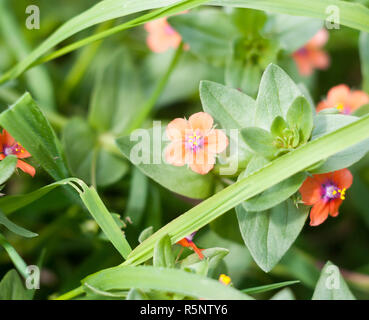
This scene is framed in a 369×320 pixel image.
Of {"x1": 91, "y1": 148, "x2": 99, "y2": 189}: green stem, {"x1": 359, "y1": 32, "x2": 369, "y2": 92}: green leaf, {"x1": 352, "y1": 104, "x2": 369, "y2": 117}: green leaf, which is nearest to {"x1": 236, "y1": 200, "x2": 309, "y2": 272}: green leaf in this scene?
{"x1": 352, "y1": 104, "x2": 369, "y2": 117}: green leaf

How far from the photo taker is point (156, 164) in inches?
38.9

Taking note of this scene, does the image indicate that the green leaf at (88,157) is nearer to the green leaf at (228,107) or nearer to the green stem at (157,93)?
the green stem at (157,93)

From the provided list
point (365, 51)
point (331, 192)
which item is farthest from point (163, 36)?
point (331, 192)

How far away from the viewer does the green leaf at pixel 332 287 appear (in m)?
0.85

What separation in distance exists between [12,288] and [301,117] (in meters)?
0.66

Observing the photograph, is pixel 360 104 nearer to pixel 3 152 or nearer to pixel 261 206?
pixel 261 206

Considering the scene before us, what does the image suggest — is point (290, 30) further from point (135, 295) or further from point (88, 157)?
point (135, 295)

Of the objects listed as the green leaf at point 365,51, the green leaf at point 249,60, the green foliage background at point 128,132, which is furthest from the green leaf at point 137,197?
the green leaf at point 365,51

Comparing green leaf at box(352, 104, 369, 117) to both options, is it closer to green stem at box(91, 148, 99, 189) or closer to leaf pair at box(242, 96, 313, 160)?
leaf pair at box(242, 96, 313, 160)

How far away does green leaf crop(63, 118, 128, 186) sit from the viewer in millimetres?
1228

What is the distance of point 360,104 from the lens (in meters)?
1.19

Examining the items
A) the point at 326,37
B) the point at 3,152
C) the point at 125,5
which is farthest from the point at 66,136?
the point at 326,37

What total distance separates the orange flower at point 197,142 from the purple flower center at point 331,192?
0.21 metres
